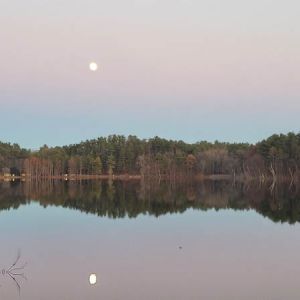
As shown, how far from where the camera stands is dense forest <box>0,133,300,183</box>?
13225 centimetres

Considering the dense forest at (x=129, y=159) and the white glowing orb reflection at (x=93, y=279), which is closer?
the white glowing orb reflection at (x=93, y=279)

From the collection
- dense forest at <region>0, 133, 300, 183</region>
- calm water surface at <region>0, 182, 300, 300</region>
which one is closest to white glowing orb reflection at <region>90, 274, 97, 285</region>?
calm water surface at <region>0, 182, 300, 300</region>

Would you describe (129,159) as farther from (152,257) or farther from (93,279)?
(93,279)

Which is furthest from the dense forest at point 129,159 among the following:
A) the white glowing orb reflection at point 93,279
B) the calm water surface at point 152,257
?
the white glowing orb reflection at point 93,279

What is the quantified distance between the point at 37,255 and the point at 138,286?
568cm

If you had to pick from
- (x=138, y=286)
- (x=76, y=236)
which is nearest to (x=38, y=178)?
(x=76, y=236)

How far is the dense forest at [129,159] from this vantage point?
13225 cm

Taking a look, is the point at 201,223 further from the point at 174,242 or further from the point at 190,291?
the point at 190,291

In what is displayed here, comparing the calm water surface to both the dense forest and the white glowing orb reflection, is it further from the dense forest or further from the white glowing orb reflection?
the dense forest

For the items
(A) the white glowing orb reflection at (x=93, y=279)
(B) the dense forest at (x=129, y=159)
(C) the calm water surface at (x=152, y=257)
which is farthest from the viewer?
(B) the dense forest at (x=129, y=159)

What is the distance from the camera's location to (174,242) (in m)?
19.8

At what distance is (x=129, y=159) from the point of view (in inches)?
5531

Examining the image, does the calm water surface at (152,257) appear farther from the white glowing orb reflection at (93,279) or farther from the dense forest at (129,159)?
the dense forest at (129,159)

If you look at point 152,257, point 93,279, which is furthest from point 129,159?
point 93,279
